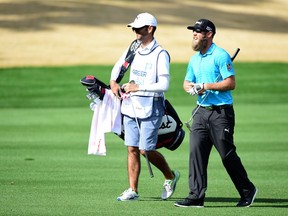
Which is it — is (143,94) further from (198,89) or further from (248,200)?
(248,200)

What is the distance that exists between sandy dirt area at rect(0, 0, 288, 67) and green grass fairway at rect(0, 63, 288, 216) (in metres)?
6.07

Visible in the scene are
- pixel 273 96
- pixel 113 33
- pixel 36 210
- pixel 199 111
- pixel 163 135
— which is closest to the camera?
pixel 36 210

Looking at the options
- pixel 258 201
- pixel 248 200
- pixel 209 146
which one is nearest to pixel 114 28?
pixel 258 201

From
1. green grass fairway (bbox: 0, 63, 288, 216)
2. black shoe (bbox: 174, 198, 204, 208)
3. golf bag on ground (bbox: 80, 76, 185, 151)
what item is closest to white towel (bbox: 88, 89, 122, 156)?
golf bag on ground (bbox: 80, 76, 185, 151)

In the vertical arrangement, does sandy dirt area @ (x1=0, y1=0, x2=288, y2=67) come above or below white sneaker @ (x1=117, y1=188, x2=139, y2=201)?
below

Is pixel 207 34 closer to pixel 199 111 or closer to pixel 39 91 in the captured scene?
pixel 199 111

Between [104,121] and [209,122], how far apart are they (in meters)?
1.46

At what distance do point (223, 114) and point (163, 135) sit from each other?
1209 mm

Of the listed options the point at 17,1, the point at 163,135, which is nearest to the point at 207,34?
the point at 163,135

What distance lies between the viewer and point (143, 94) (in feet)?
35.6

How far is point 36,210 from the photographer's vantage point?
9844mm

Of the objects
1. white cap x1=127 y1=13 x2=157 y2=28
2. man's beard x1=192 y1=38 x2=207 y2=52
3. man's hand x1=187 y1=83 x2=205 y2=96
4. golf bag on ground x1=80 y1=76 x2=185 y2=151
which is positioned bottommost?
golf bag on ground x1=80 y1=76 x2=185 y2=151

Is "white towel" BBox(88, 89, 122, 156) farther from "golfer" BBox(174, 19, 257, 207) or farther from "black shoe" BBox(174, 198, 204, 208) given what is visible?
"black shoe" BBox(174, 198, 204, 208)

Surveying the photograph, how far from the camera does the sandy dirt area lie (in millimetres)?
34291
